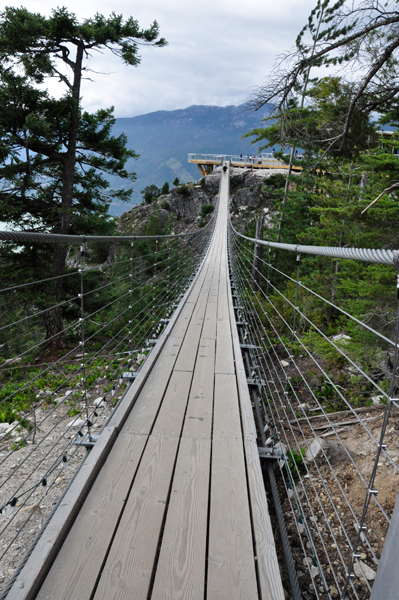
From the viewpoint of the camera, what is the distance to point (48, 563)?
1.14m

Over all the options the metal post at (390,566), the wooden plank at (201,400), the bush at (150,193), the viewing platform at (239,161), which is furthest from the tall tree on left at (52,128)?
the viewing platform at (239,161)

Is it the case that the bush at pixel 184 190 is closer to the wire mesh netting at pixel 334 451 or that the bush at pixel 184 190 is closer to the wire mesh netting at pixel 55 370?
the wire mesh netting at pixel 55 370

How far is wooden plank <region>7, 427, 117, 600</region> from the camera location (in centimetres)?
105

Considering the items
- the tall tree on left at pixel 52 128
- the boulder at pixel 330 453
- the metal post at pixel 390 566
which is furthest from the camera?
the tall tree on left at pixel 52 128

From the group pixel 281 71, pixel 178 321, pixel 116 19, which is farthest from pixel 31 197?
pixel 281 71

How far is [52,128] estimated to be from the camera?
766 centimetres

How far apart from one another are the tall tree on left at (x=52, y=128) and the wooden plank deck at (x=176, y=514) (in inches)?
214

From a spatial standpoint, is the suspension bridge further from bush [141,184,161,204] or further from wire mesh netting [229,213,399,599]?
bush [141,184,161,204]

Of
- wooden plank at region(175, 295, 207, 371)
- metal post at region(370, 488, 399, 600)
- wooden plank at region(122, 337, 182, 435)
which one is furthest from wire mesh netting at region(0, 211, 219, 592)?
metal post at region(370, 488, 399, 600)

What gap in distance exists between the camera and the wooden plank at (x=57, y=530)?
1047 millimetres

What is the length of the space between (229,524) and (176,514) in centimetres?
21

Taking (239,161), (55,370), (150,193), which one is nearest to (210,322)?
(55,370)

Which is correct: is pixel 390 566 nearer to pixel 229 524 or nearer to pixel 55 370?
pixel 229 524

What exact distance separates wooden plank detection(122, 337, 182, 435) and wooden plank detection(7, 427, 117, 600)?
219 mm
